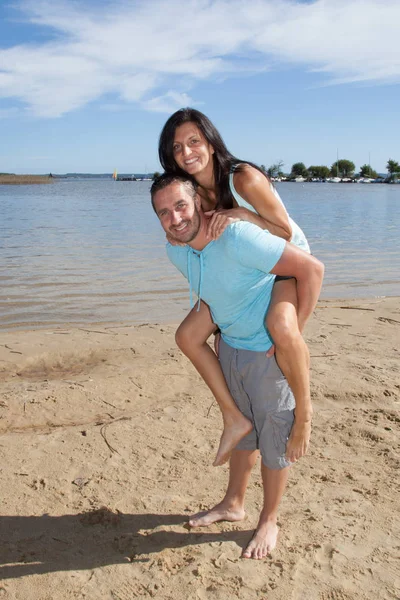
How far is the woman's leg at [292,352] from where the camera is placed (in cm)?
253

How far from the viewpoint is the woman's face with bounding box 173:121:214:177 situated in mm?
3070

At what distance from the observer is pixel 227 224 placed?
258 cm

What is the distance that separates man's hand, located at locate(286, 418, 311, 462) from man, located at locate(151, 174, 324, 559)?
0.03 m

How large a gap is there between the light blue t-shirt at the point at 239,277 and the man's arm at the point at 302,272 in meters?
0.05

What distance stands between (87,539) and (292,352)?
4.61 ft

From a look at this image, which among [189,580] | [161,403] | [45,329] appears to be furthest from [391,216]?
[189,580]

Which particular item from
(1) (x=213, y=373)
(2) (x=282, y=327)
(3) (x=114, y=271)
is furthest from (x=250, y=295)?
(3) (x=114, y=271)

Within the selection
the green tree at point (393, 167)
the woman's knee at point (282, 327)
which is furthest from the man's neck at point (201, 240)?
the green tree at point (393, 167)

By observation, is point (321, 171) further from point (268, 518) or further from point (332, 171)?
point (268, 518)

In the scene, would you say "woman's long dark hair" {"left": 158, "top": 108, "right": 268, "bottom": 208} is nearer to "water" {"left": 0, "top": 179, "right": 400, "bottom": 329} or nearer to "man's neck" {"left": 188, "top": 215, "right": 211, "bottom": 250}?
"man's neck" {"left": 188, "top": 215, "right": 211, "bottom": 250}

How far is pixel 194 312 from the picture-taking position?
2.98m

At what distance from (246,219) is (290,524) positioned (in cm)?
160

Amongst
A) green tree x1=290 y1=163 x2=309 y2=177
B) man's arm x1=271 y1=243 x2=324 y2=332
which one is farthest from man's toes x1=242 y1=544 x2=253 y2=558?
green tree x1=290 y1=163 x2=309 y2=177

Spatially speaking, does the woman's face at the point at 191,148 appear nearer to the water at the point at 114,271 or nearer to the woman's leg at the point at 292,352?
the woman's leg at the point at 292,352
